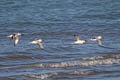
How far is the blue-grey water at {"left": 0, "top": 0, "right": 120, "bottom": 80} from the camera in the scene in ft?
45.8

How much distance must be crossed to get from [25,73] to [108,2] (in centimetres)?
2063

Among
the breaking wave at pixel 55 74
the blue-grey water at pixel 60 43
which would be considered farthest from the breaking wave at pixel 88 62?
the breaking wave at pixel 55 74

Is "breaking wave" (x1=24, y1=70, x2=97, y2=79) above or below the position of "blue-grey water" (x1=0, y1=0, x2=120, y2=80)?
below

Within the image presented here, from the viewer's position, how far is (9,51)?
1706cm

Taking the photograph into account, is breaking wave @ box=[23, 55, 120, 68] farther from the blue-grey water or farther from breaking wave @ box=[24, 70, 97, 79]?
breaking wave @ box=[24, 70, 97, 79]

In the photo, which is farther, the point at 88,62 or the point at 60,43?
the point at 60,43

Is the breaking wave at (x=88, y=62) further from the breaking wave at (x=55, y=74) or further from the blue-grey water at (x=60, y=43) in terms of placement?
the breaking wave at (x=55, y=74)

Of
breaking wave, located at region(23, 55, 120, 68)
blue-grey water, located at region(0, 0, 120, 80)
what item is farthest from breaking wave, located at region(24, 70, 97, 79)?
breaking wave, located at region(23, 55, 120, 68)

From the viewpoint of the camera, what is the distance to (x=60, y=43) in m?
18.4

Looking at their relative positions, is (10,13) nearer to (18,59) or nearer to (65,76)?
(18,59)

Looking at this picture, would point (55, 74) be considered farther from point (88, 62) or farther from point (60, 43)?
point (60, 43)

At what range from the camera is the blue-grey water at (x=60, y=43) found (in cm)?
1397

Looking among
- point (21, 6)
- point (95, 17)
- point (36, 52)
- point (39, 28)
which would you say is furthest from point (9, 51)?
point (21, 6)

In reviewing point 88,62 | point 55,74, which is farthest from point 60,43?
point 55,74
